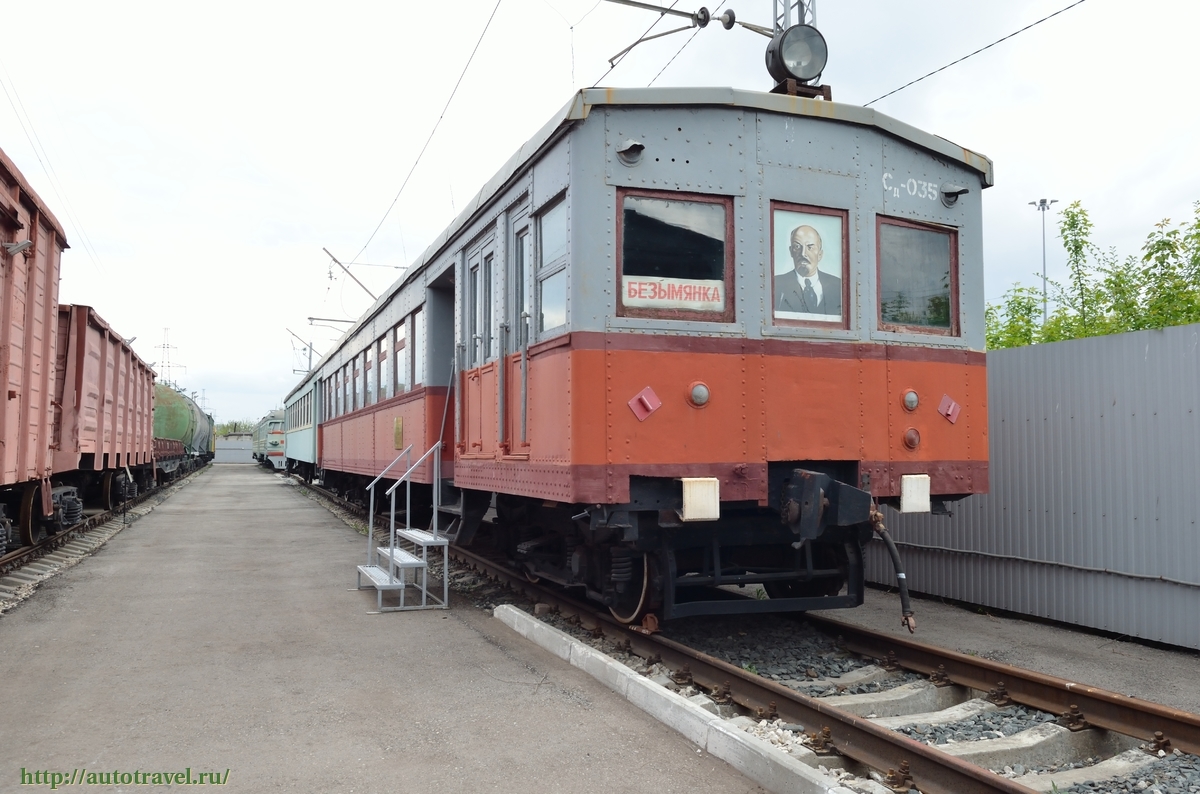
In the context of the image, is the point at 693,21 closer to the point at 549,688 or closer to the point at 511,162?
the point at 511,162

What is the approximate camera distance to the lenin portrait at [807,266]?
5.66 metres

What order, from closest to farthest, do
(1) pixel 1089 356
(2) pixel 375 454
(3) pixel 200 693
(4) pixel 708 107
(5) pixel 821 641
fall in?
1. (3) pixel 200 693
2. (4) pixel 708 107
3. (5) pixel 821 641
4. (1) pixel 1089 356
5. (2) pixel 375 454

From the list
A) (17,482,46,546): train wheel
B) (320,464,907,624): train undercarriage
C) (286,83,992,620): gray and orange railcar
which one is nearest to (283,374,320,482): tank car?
(17,482,46,546): train wheel

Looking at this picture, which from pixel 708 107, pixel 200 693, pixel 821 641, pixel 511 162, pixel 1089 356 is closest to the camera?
pixel 200 693

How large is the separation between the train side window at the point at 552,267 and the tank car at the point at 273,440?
119 ft

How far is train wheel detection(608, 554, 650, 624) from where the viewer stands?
5.89m

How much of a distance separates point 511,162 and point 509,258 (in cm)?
67

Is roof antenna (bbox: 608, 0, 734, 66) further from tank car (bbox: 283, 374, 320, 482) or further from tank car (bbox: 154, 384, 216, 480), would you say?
tank car (bbox: 154, 384, 216, 480)

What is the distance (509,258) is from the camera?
21.6ft

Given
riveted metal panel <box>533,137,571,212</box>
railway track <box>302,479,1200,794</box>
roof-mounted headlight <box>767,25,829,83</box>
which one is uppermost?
roof-mounted headlight <box>767,25,829,83</box>

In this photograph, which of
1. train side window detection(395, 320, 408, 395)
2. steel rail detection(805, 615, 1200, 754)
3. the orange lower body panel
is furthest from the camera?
train side window detection(395, 320, 408, 395)

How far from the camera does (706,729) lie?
13.7 ft

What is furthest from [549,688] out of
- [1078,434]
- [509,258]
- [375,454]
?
[375,454]

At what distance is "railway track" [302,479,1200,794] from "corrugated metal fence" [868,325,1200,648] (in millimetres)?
2080
